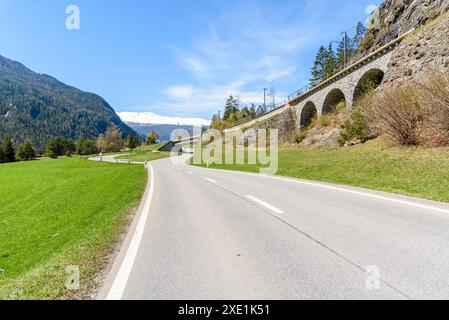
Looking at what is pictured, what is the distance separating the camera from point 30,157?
355 feet

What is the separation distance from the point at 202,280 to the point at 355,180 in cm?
1168

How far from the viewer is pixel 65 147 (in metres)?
127

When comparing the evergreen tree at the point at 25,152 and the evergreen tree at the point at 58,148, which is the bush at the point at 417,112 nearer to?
the evergreen tree at the point at 25,152

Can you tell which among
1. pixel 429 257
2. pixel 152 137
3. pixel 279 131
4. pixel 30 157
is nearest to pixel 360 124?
pixel 429 257

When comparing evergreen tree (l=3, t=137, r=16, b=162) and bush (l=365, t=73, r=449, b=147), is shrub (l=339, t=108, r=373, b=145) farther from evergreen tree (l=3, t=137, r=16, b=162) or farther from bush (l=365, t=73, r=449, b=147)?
evergreen tree (l=3, t=137, r=16, b=162)

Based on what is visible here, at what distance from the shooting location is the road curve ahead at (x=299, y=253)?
361 centimetres

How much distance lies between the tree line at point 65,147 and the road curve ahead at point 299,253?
120 meters

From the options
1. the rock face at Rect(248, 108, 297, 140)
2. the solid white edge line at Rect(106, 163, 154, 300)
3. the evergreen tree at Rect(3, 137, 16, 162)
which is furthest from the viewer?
the evergreen tree at Rect(3, 137, 16, 162)

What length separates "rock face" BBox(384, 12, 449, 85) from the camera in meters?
22.5

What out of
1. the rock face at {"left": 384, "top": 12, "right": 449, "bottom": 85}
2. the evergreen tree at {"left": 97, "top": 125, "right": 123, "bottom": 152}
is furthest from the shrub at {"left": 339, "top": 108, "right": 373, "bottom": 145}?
the evergreen tree at {"left": 97, "top": 125, "right": 123, "bottom": 152}

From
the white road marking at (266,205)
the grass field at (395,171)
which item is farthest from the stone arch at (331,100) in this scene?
the white road marking at (266,205)

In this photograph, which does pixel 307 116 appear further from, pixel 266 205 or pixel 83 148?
pixel 83 148

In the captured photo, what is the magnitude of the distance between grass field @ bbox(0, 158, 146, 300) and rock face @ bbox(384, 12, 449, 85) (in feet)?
76.1

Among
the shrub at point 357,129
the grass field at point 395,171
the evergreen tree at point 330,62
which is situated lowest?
the grass field at point 395,171
